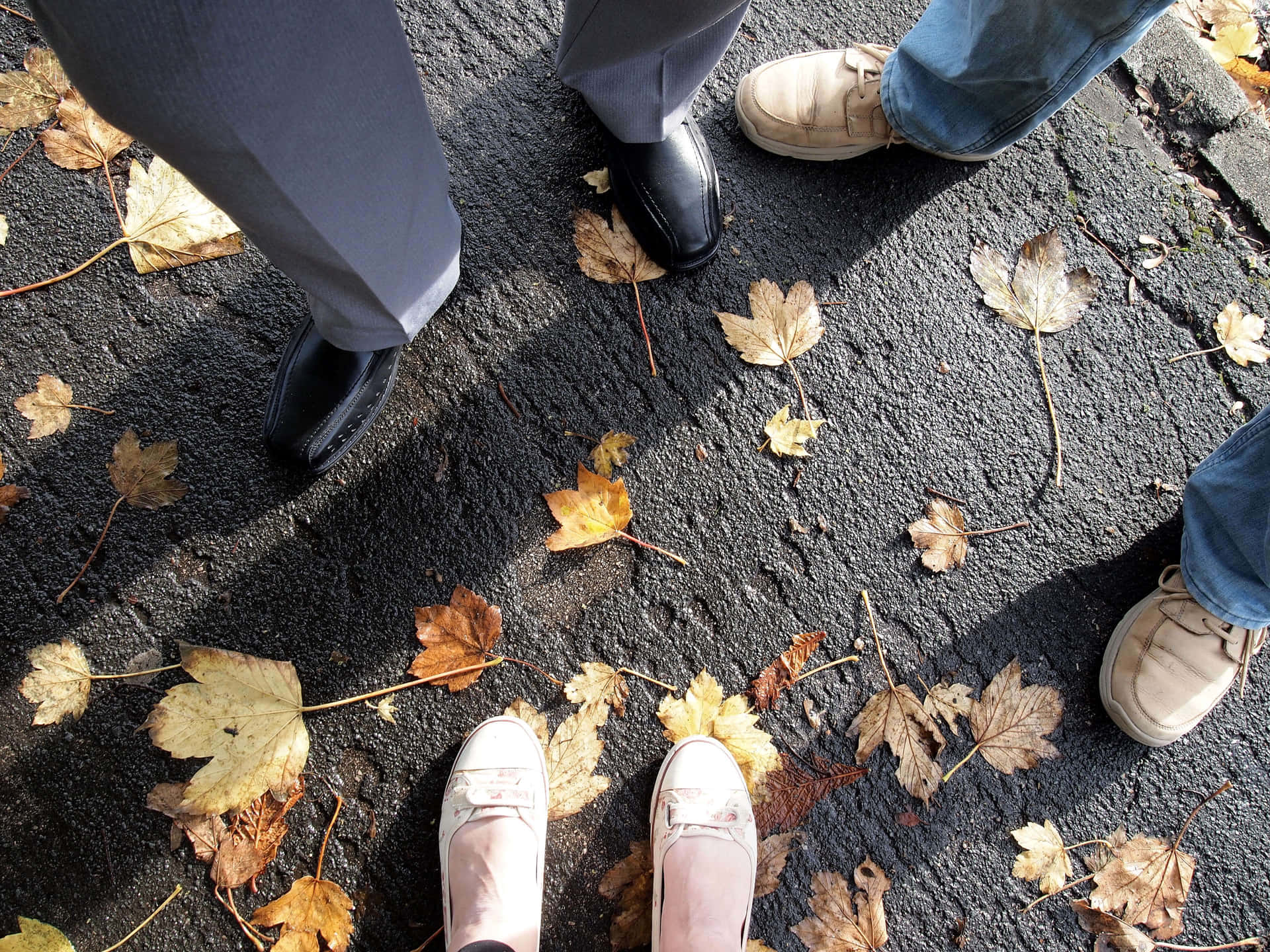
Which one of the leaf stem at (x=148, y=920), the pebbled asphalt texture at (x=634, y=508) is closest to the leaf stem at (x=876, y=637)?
the pebbled asphalt texture at (x=634, y=508)

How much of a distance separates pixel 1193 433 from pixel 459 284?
182 cm

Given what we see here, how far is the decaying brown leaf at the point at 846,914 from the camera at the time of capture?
140 centimetres

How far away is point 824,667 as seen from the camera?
152 cm

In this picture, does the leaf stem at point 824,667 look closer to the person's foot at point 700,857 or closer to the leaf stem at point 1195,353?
the person's foot at point 700,857

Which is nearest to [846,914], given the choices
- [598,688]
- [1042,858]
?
[1042,858]

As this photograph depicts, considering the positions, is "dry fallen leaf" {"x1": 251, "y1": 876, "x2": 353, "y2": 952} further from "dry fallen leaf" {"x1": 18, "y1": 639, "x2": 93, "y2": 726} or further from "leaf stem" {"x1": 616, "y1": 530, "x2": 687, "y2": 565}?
"leaf stem" {"x1": 616, "y1": 530, "x2": 687, "y2": 565}

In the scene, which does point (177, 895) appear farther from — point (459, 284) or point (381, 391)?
point (459, 284)

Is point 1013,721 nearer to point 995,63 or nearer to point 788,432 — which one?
point 788,432

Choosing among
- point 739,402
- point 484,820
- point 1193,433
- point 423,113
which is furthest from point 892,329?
point 484,820

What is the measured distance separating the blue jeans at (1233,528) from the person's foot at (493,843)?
4.90ft

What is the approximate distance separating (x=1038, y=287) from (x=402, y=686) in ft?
5.88

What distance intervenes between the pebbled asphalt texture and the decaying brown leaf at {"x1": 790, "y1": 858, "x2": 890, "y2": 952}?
3 centimetres

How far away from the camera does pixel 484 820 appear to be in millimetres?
1336

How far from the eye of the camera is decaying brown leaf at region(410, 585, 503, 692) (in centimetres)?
145
